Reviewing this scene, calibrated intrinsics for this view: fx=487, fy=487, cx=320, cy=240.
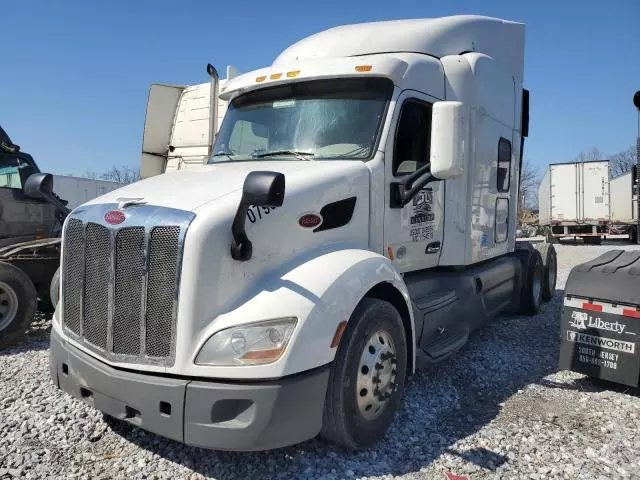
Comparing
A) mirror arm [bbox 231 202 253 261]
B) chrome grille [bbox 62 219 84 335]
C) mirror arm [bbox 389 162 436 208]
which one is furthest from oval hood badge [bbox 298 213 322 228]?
chrome grille [bbox 62 219 84 335]

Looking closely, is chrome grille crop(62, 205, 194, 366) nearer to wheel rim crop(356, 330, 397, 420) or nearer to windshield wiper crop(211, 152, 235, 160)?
wheel rim crop(356, 330, 397, 420)

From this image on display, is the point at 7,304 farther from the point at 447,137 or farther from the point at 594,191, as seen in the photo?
the point at 594,191

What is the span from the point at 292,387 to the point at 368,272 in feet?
3.06

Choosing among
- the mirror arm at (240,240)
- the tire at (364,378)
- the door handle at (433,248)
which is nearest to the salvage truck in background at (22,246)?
the mirror arm at (240,240)

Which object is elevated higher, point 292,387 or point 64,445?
point 292,387

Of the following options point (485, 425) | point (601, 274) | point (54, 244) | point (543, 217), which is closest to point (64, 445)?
point (485, 425)

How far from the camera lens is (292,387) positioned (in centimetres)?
264

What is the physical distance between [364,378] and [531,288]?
492cm

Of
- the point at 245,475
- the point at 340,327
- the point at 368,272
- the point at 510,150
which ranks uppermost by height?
the point at 510,150

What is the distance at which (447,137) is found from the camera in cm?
349

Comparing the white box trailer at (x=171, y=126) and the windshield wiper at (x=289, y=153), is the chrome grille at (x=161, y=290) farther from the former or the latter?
the white box trailer at (x=171, y=126)

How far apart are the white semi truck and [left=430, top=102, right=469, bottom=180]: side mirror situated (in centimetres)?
→ 1

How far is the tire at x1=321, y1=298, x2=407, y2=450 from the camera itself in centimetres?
296

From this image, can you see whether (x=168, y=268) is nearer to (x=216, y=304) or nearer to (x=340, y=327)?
(x=216, y=304)
